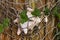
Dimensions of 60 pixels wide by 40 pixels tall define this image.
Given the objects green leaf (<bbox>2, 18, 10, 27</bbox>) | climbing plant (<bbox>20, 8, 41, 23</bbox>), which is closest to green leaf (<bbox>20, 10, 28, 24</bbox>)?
climbing plant (<bbox>20, 8, 41, 23</bbox>)

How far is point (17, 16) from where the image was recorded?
245 cm

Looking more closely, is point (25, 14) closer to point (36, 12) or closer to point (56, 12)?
point (36, 12)

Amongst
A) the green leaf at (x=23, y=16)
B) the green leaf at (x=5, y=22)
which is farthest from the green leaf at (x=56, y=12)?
the green leaf at (x=5, y=22)

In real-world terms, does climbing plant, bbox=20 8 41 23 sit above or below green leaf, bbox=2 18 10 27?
above

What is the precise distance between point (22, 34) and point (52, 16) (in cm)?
45

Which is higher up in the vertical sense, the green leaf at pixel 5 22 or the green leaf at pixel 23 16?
the green leaf at pixel 23 16

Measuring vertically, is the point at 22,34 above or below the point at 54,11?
below

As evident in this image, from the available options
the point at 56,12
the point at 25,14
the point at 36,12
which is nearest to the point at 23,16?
the point at 25,14

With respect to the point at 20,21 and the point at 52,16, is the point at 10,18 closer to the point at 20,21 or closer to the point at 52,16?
the point at 20,21

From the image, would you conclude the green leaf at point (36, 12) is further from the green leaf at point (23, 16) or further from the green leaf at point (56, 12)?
the green leaf at point (56, 12)

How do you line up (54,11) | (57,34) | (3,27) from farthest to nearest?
(57,34), (54,11), (3,27)

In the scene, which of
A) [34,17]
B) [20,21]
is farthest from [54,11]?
[20,21]

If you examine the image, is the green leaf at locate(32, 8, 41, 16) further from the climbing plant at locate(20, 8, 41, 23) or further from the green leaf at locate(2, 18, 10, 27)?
the green leaf at locate(2, 18, 10, 27)

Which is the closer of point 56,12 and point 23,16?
point 23,16
